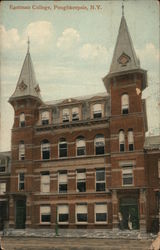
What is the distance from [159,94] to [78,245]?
838 cm

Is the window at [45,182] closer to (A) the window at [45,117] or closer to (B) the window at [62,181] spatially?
(B) the window at [62,181]

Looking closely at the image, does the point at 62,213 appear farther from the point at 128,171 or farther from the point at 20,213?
the point at 128,171

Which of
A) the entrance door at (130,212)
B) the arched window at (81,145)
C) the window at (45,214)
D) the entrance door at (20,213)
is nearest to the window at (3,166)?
the entrance door at (20,213)

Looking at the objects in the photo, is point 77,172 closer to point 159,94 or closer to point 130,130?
point 130,130

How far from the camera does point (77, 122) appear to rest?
1094 inches

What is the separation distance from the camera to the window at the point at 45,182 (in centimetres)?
2775

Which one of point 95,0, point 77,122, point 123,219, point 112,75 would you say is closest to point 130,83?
point 112,75

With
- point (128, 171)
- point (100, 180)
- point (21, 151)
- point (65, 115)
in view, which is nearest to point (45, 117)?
point (65, 115)

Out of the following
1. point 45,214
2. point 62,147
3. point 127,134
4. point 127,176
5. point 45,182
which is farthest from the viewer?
point 62,147

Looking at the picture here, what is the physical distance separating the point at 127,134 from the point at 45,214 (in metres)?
8.97

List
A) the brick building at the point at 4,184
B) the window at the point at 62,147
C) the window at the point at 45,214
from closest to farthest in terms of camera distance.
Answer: the window at the point at 45,214 < the window at the point at 62,147 < the brick building at the point at 4,184

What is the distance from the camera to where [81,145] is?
27.6 m

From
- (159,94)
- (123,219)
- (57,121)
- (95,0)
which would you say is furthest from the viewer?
(57,121)

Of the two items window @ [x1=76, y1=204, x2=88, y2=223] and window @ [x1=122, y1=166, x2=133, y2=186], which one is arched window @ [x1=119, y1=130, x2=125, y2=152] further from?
window @ [x1=76, y1=204, x2=88, y2=223]
